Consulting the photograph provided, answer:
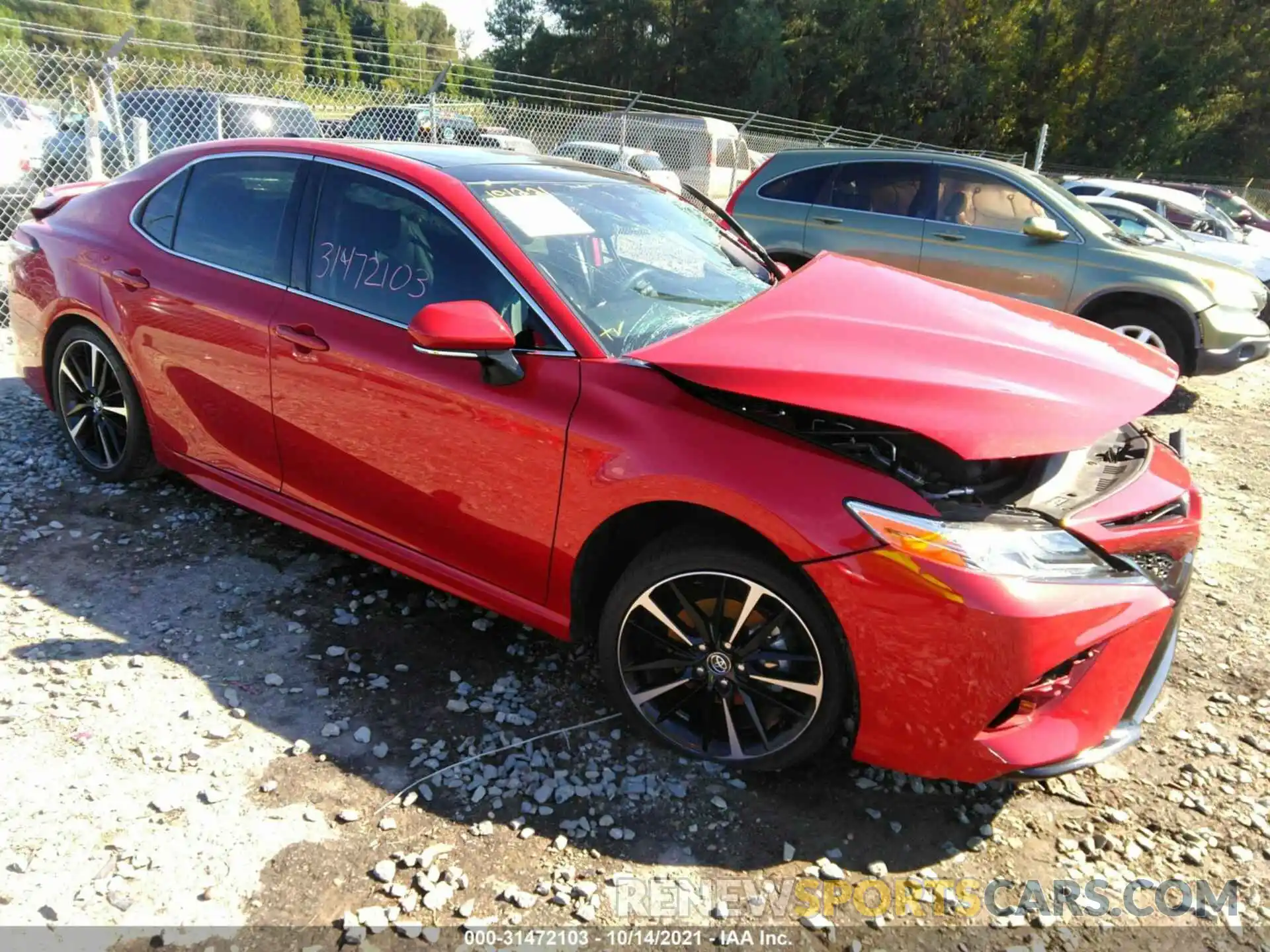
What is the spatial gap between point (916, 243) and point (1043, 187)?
1079 millimetres

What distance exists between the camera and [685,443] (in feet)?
7.95

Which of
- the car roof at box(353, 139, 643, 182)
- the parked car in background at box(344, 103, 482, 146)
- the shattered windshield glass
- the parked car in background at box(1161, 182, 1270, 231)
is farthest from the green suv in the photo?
the parked car in background at box(1161, 182, 1270, 231)

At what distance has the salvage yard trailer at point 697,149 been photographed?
1878cm

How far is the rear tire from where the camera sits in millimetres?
6875

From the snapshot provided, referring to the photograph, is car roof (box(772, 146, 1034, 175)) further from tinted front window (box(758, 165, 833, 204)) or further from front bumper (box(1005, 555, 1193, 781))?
front bumper (box(1005, 555, 1193, 781))

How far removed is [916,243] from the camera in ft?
24.5

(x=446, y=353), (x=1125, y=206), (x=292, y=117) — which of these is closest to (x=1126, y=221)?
(x=1125, y=206)

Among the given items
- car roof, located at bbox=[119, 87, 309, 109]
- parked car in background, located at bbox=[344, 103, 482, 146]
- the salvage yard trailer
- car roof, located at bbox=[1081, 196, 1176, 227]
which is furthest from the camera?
the salvage yard trailer

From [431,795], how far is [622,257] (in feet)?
6.19

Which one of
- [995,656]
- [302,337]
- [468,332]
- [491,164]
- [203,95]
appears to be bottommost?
[995,656]

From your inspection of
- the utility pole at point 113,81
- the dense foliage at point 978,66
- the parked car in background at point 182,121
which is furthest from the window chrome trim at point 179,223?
the dense foliage at point 978,66

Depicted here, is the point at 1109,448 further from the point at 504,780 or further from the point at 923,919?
the point at 504,780

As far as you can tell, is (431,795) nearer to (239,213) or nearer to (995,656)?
(995,656)

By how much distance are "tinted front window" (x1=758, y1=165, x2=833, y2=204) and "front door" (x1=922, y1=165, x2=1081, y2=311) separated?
102 cm
